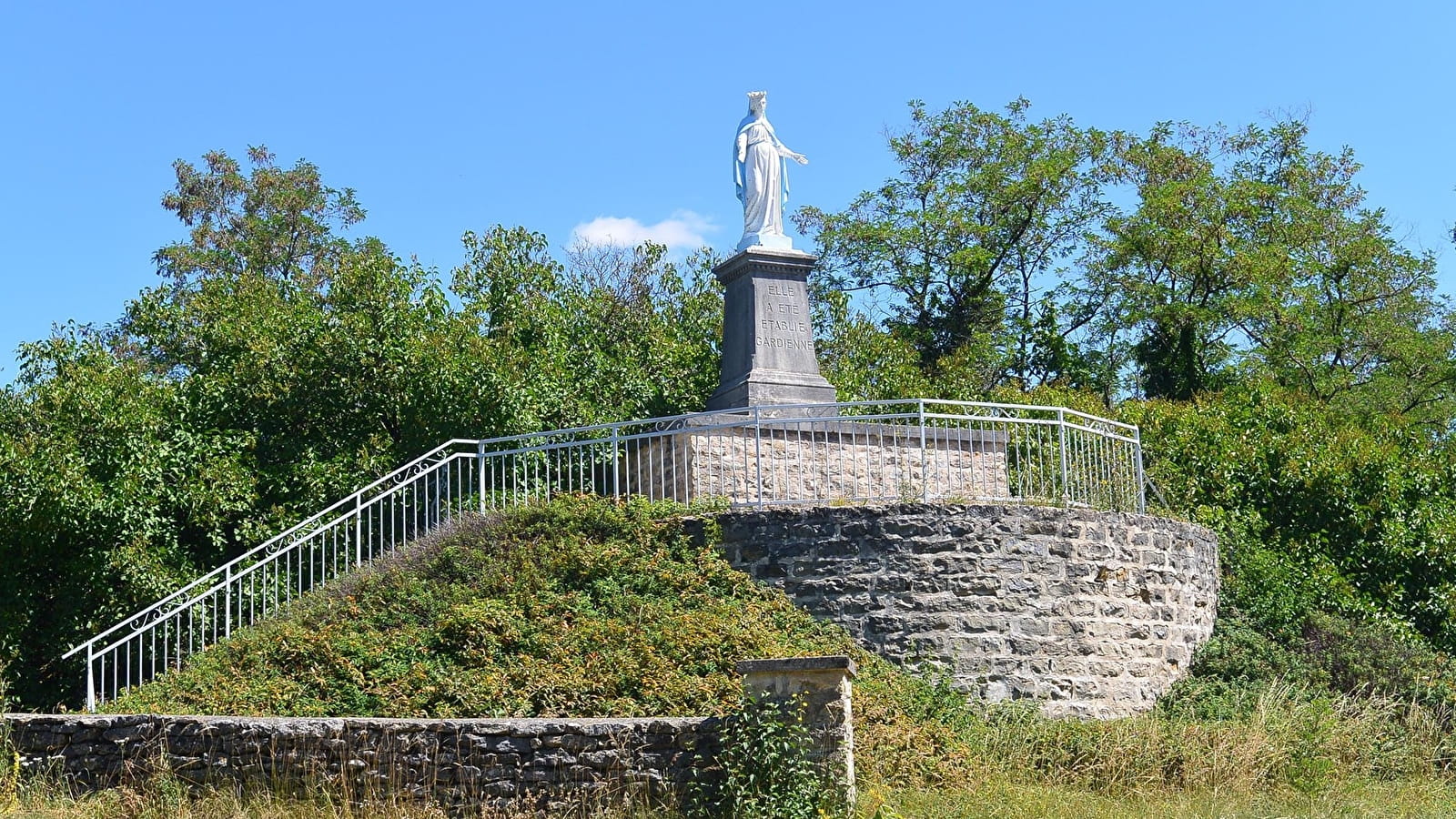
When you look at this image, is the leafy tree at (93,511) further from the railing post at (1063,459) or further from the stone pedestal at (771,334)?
the railing post at (1063,459)

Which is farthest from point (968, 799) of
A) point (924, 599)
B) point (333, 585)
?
point (333, 585)

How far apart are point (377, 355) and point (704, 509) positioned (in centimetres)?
569

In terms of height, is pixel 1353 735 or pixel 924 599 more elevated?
pixel 924 599

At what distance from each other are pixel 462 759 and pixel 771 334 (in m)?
8.04

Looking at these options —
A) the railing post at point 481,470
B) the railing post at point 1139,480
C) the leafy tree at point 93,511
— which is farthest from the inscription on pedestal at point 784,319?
the leafy tree at point 93,511

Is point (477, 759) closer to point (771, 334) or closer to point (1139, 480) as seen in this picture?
point (771, 334)

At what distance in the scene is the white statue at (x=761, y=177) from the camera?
16.7 m

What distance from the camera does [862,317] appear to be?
2742cm

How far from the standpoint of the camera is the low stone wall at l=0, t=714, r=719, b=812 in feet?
28.7

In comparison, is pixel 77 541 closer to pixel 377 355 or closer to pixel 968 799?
pixel 377 355

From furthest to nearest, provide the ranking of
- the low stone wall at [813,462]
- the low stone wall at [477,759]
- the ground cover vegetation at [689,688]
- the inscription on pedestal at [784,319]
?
the inscription on pedestal at [784,319], the low stone wall at [813,462], the ground cover vegetation at [689,688], the low stone wall at [477,759]

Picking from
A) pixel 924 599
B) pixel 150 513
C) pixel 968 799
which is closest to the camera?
pixel 968 799

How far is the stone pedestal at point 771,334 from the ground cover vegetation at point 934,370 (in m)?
2.66

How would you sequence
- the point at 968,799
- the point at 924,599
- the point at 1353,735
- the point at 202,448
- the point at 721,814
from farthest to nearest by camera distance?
1. the point at 202,448
2. the point at 924,599
3. the point at 1353,735
4. the point at 968,799
5. the point at 721,814
